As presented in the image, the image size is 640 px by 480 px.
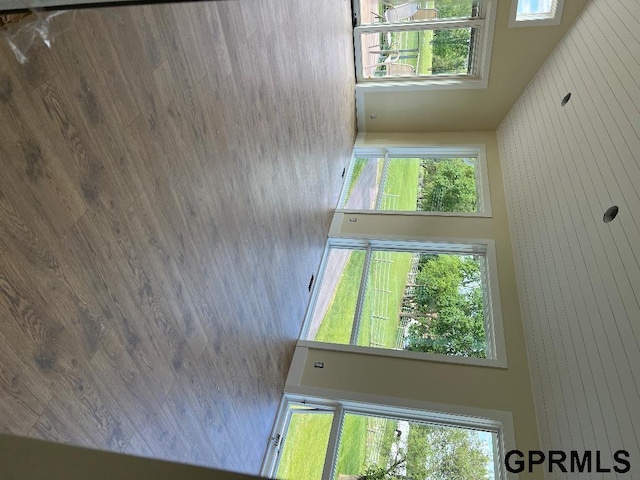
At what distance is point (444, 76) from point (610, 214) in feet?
11.5

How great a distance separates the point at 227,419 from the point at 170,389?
740mm

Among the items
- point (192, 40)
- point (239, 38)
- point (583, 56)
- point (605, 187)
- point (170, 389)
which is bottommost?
point (170, 389)

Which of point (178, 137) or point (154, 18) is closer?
point (154, 18)

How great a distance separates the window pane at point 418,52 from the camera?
17.4 ft

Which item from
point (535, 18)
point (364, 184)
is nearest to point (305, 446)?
point (364, 184)

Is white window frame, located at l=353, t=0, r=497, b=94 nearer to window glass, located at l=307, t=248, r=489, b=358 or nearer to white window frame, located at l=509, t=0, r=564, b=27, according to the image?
white window frame, located at l=509, t=0, r=564, b=27

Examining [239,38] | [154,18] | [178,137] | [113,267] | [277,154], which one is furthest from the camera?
[277,154]

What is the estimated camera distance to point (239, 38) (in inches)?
90.9

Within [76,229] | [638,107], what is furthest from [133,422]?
[638,107]

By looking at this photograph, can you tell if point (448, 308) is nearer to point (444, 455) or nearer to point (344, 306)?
point (344, 306)

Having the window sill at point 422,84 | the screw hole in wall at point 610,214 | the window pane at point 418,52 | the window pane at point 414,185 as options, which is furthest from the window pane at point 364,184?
the screw hole in wall at point 610,214

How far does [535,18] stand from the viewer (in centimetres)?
469

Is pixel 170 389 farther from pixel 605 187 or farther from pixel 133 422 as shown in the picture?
pixel 605 187

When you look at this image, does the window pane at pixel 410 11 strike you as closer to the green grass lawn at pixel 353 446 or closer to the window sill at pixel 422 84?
the window sill at pixel 422 84
